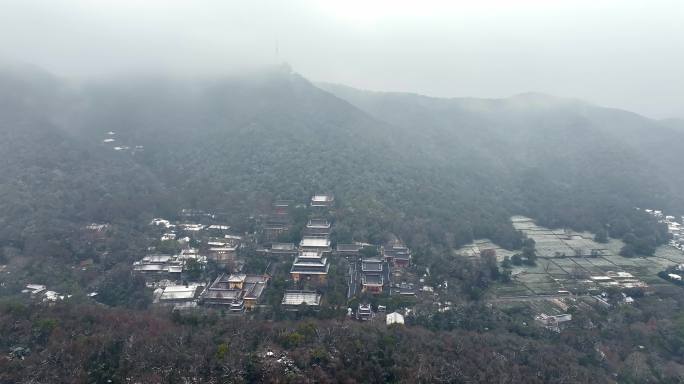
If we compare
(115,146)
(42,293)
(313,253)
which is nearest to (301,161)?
(313,253)

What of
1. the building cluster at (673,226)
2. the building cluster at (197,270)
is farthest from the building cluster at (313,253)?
the building cluster at (673,226)

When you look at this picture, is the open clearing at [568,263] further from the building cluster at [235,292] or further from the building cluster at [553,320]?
the building cluster at [235,292]

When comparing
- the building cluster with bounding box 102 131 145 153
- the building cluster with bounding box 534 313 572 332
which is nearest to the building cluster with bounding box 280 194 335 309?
the building cluster with bounding box 534 313 572 332

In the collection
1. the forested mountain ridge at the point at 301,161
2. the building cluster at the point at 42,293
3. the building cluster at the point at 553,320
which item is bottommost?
the building cluster at the point at 553,320

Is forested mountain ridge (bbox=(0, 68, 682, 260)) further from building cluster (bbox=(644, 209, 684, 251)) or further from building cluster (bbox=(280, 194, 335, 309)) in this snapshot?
building cluster (bbox=(644, 209, 684, 251))

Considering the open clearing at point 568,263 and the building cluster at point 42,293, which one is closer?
the building cluster at point 42,293

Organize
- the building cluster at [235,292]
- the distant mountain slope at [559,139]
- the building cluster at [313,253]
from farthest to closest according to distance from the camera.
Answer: the distant mountain slope at [559,139], the building cluster at [313,253], the building cluster at [235,292]

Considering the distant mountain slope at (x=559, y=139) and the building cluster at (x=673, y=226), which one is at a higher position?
the distant mountain slope at (x=559, y=139)

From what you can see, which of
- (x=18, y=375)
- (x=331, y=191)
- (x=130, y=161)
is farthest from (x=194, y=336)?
(x=130, y=161)
